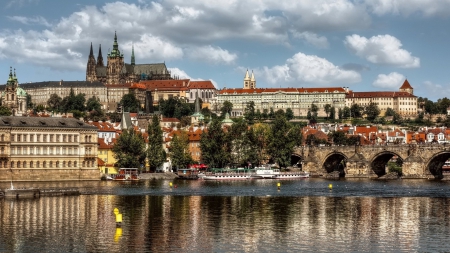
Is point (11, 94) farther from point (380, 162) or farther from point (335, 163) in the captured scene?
point (380, 162)

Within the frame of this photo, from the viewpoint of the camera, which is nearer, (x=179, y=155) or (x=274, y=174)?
(x=274, y=174)

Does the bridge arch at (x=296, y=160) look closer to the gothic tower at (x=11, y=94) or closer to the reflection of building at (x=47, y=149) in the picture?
the reflection of building at (x=47, y=149)

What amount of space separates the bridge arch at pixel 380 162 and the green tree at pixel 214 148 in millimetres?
19536

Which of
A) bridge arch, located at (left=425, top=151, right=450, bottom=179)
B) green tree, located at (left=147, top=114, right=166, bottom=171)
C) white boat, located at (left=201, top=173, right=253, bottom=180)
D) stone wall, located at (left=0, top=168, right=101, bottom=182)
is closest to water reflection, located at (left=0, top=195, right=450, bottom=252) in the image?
stone wall, located at (left=0, top=168, right=101, bottom=182)

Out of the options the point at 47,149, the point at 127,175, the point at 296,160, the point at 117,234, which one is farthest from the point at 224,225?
the point at 296,160

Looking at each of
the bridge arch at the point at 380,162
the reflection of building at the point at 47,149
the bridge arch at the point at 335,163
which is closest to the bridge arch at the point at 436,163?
the bridge arch at the point at 380,162

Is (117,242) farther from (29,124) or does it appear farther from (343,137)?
(343,137)

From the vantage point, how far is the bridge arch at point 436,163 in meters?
107

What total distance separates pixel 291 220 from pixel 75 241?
1507 cm

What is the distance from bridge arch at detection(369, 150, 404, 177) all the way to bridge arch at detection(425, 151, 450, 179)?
4388 millimetres

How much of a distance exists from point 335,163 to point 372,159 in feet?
34.4

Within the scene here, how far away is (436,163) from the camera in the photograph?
366 feet

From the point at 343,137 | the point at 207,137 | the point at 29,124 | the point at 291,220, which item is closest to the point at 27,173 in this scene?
the point at 29,124

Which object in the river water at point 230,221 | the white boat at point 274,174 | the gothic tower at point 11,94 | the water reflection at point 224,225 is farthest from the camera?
the gothic tower at point 11,94
